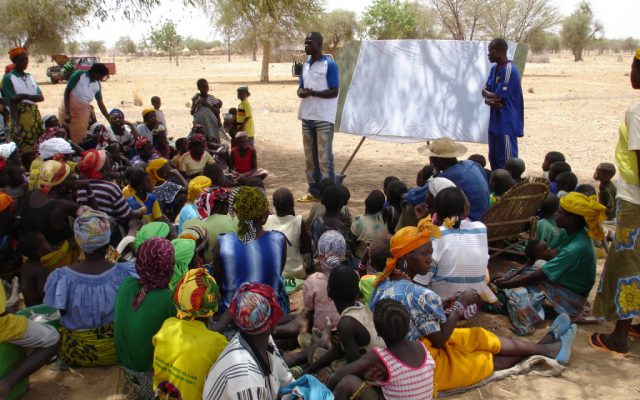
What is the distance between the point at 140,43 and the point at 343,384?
3434 inches

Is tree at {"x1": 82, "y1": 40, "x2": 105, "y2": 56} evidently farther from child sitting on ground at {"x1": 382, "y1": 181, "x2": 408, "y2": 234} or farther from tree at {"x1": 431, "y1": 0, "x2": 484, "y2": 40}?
child sitting on ground at {"x1": 382, "y1": 181, "x2": 408, "y2": 234}

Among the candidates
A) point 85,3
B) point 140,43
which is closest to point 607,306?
point 85,3

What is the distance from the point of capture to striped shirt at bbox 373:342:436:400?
2873 millimetres

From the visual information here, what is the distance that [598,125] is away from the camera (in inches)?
→ 542

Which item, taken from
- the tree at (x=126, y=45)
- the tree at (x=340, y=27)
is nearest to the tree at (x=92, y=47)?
the tree at (x=126, y=45)

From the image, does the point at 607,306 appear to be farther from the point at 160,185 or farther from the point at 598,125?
the point at 598,125

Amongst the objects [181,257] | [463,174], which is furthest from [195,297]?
[463,174]

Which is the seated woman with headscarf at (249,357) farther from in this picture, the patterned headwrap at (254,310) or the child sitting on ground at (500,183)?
the child sitting on ground at (500,183)

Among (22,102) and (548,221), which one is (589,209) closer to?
(548,221)

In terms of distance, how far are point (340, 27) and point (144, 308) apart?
50703 mm

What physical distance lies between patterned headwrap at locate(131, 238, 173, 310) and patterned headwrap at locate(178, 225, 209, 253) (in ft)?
3.09

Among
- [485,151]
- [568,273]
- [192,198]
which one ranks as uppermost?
[192,198]

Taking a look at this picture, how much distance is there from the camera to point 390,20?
4966cm

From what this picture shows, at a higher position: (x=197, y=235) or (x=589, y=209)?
(x=589, y=209)
